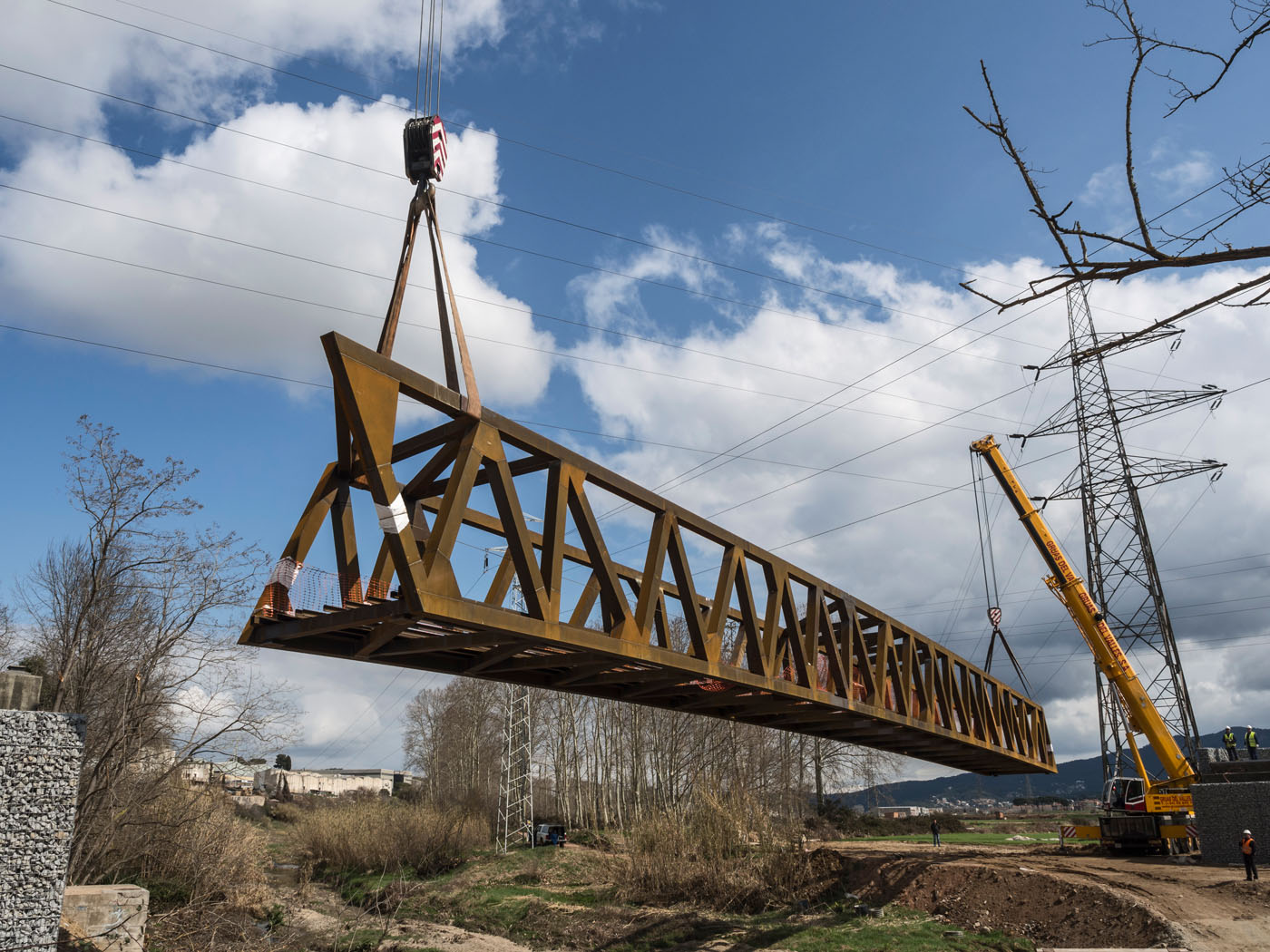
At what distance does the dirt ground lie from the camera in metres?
20.4

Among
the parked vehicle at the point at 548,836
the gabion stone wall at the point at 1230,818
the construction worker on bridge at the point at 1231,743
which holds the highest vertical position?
the construction worker on bridge at the point at 1231,743

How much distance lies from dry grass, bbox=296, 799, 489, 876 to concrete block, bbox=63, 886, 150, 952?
28420mm

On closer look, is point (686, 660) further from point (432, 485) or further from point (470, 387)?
point (470, 387)

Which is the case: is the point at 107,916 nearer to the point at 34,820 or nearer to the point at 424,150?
the point at 34,820

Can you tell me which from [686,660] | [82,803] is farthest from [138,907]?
[686,660]

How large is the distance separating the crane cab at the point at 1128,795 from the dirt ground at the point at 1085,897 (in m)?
1.98

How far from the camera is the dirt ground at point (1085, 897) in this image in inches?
803

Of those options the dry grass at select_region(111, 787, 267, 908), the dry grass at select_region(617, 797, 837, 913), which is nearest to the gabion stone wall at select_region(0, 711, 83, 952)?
the dry grass at select_region(111, 787, 267, 908)

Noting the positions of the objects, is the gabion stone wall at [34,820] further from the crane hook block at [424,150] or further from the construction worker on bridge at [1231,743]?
the construction worker on bridge at [1231,743]

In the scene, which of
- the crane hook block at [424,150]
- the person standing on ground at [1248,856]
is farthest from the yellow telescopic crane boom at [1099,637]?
the crane hook block at [424,150]

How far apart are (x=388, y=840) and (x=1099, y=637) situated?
3580 centimetres

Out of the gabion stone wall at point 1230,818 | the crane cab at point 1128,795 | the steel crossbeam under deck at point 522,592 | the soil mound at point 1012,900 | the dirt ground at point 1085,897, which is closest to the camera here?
the steel crossbeam under deck at point 522,592

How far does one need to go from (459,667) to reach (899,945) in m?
16.2

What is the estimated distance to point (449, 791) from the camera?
6406 centimetres
